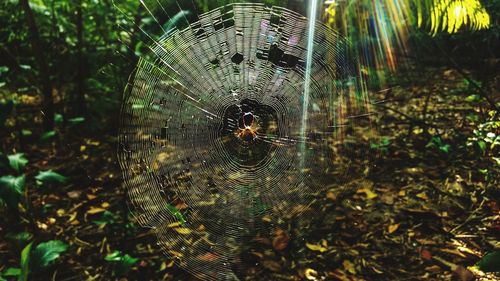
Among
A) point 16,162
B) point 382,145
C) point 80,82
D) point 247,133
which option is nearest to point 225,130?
point 247,133

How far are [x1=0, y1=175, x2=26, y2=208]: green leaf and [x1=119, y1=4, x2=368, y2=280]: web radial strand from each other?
57cm

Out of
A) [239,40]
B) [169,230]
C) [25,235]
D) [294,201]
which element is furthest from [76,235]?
[239,40]

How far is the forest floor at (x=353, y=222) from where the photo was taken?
2186 mm

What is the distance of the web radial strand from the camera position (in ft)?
6.17

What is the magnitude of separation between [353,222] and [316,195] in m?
0.29

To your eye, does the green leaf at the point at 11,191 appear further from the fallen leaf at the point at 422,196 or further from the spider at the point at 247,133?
the fallen leaf at the point at 422,196

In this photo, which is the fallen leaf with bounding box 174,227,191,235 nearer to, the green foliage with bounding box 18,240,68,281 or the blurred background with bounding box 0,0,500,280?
the blurred background with bounding box 0,0,500,280

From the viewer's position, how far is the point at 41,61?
3.06 metres

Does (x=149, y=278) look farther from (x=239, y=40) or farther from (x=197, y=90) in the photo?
(x=239, y=40)

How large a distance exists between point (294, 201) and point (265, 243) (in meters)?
0.32

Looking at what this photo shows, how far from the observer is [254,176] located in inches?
97.6

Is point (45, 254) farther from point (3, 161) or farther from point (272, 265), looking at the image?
point (272, 265)

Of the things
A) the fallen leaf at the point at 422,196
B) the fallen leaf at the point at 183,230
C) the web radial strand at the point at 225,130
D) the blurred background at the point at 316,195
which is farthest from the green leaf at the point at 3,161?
the fallen leaf at the point at 422,196

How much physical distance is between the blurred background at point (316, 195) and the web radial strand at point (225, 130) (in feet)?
0.57
